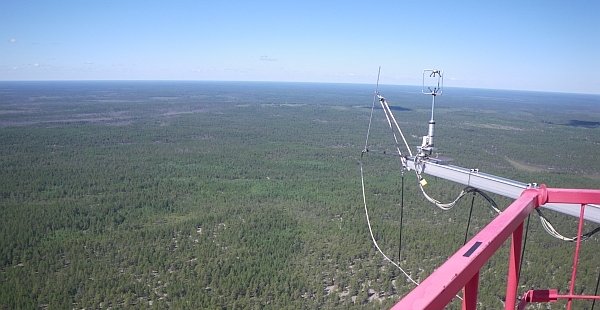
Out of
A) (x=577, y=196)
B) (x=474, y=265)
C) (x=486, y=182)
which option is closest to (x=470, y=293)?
(x=474, y=265)

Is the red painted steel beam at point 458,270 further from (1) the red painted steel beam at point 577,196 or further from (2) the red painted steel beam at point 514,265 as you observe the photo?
(1) the red painted steel beam at point 577,196

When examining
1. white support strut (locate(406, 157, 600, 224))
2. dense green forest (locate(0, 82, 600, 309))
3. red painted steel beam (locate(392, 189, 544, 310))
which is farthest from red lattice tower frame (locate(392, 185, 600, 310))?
dense green forest (locate(0, 82, 600, 309))

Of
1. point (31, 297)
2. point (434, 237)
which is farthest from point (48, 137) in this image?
point (434, 237)

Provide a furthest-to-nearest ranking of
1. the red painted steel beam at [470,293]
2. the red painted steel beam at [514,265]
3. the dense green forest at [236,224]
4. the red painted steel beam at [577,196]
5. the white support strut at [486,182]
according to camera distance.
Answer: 1. the dense green forest at [236,224]
2. the white support strut at [486,182]
3. the red painted steel beam at [577,196]
4. the red painted steel beam at [514,265]
5. the red painted steel beam at [470,293]

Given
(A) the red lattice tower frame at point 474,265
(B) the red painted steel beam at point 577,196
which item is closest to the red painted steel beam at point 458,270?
(A) the red lattice tower frame at point 474,265

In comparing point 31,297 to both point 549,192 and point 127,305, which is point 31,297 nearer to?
point 127,305
